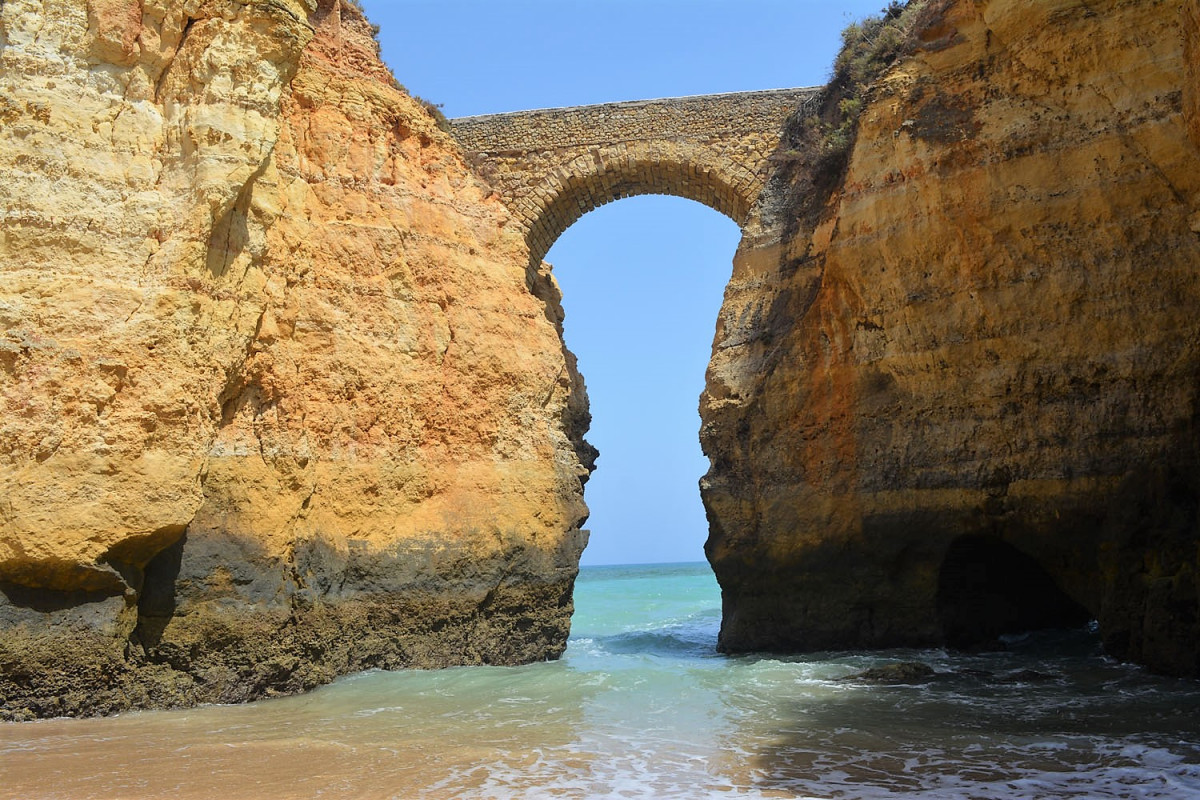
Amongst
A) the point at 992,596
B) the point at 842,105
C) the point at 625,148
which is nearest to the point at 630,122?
the point at 625,148

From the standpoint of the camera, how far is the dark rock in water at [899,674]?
8867mm

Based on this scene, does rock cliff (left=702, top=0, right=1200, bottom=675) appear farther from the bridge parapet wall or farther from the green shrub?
the bridge parapet wall

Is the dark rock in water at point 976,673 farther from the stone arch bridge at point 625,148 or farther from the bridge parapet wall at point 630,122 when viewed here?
the bridge parapet wall at point 630,122

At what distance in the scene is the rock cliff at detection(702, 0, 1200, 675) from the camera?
341 inches

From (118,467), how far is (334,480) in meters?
2.71

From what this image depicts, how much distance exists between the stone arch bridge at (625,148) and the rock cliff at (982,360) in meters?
1.05

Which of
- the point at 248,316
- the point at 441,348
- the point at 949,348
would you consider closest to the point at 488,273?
the point at 441,348

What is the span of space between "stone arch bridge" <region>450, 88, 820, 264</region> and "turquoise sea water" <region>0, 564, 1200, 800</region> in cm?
680

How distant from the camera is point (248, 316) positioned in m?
8.56

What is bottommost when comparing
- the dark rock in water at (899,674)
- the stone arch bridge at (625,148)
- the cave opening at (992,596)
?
the dark rock in water at (899,674)

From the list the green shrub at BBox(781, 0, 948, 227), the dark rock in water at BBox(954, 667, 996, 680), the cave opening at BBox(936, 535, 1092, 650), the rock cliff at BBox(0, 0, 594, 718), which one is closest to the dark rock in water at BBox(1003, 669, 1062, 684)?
the dark rock in water at BBox(954, 667, 996, 680)

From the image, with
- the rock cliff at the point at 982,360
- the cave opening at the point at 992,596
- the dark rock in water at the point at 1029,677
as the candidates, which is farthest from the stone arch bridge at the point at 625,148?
the dark rock in water at the point at 1029,677

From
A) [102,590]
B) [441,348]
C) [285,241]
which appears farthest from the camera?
[441,348]

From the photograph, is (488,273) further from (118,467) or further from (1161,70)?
(1161,70)
